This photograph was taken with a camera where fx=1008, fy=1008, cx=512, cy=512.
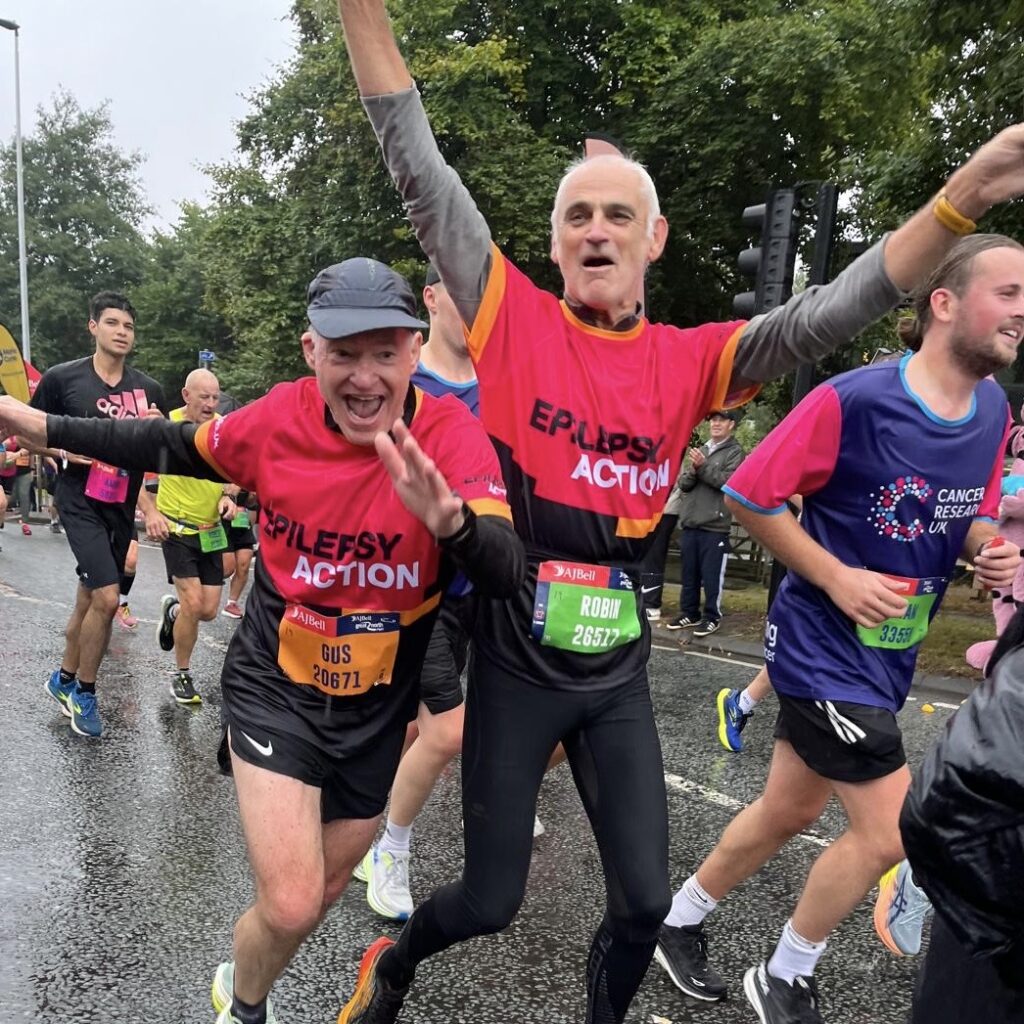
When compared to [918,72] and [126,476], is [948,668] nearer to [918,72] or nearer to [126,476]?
[126,476]

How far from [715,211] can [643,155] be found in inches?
64.3

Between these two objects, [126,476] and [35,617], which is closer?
[126,476]

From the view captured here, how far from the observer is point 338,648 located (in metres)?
2.37

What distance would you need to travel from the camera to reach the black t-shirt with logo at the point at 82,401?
18.0 feet

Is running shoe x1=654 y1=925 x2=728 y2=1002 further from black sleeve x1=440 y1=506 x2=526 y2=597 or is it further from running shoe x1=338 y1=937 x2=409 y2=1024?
black sleeve x1=440 y1=506 x2=526 y2=597

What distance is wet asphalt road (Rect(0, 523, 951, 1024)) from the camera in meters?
2.90

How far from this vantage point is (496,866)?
2.33 meters

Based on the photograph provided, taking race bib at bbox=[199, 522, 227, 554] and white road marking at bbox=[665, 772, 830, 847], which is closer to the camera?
white road marking at bbox=[665, 772, 830, 847]

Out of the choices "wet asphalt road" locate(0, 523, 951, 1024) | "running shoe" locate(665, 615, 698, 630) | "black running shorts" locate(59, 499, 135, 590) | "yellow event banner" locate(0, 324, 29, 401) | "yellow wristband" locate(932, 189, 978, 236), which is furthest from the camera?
"running shoe" locate(665, 615, 698, 630)

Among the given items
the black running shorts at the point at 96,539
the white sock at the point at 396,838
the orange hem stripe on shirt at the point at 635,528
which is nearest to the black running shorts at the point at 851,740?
the orange hem stripe on shirt at the point at 635,528

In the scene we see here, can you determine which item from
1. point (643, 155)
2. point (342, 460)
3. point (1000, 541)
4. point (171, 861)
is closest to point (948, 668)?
point (1000, 541)

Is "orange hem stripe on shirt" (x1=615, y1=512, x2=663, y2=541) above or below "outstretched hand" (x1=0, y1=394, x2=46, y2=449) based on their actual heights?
below

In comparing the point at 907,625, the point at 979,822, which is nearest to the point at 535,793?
the point at 907,625

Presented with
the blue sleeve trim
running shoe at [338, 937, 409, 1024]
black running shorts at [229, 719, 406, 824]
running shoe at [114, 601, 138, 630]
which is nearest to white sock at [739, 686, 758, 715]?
the blue sleeve trim
